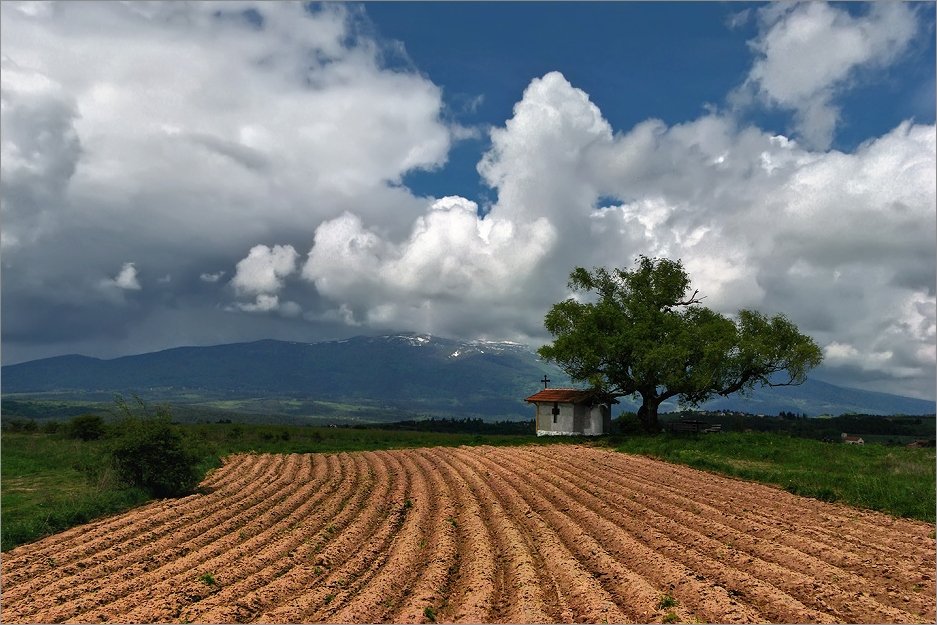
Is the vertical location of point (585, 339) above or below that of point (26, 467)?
above

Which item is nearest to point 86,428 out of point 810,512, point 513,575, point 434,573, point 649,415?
point 649,415

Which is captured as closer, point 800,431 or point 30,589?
point 30,589

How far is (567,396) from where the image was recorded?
58.0m

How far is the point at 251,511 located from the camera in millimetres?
19719

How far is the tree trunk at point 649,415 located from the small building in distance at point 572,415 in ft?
15.7

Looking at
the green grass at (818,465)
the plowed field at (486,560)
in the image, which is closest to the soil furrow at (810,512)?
the plowed field at (486,560)

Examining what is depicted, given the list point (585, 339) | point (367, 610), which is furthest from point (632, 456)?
point (367, 610)

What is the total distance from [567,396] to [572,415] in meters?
1.93

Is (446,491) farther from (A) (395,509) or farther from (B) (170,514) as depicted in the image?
(B) (170,514)

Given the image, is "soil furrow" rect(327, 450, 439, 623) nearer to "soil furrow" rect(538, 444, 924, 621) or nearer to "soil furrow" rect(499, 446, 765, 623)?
"soil furrow" rect(499, 446, 765, 623)

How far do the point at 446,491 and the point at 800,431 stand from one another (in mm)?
69071

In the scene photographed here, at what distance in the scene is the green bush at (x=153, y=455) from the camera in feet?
76.0

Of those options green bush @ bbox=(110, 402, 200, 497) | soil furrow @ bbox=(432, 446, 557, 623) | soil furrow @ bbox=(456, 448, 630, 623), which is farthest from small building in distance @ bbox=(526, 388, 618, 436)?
soil furrow @ bbox=(432, 446, 557, 623)

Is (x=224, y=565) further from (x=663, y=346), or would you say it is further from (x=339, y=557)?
(x=663, y=346)
